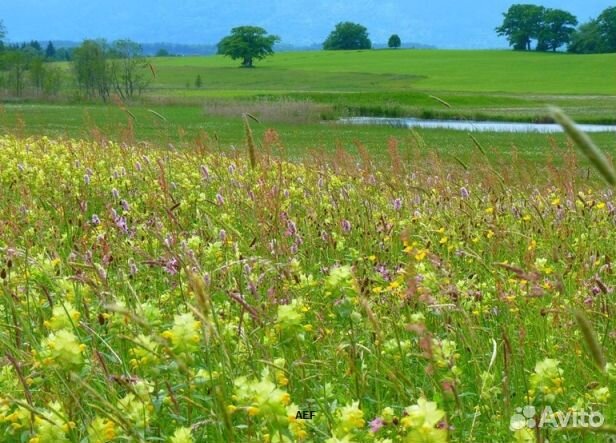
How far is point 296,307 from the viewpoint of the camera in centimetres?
272

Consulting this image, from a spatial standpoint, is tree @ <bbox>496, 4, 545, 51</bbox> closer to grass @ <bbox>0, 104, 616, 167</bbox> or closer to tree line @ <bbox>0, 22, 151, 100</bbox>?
tree line @ <bbox>0, 22, 151, 100</bbox>

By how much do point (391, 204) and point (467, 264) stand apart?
200 cm

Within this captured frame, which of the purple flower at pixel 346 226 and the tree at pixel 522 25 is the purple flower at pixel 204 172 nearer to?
the purple flower at pixel 346 226

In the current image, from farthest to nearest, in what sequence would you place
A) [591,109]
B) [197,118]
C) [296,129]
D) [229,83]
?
[229,83] → [591,109] → [197,118] → [296,129]

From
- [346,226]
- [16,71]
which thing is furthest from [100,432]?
[16,71]

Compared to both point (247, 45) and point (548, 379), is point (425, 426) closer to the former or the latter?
point (548, 379)

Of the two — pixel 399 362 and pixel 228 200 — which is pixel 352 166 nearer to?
pixel 228 200

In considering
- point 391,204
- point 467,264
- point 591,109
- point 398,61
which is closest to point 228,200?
point 391,204

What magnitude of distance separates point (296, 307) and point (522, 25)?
542ft

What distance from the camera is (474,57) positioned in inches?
5620

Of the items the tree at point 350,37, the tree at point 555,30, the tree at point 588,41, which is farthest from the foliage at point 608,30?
the tree at point 350,37

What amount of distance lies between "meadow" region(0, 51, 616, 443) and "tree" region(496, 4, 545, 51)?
157 meters

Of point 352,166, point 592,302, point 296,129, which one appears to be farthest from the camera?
point 296,129

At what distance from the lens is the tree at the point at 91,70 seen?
242 ft
